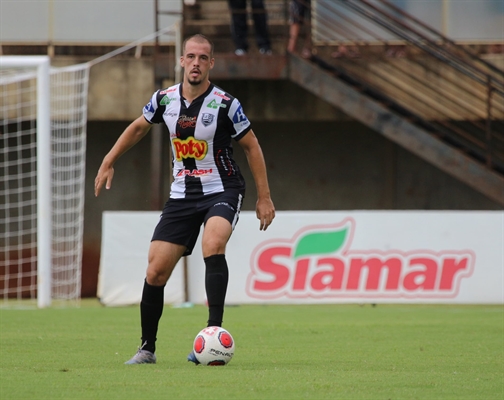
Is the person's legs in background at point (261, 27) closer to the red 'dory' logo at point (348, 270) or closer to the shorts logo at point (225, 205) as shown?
the red 'dory' logo at point (348, 270)

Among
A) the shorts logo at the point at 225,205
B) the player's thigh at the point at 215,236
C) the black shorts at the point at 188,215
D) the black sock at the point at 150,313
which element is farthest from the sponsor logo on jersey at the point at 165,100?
the black sock at the point at 150,313

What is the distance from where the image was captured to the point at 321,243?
1291cm

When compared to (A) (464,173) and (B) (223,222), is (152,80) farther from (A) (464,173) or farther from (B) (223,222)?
(B) (223,222)

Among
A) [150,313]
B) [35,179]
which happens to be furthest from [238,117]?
[35,179]

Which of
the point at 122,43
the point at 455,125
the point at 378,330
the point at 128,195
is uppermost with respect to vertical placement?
the point at 122,43

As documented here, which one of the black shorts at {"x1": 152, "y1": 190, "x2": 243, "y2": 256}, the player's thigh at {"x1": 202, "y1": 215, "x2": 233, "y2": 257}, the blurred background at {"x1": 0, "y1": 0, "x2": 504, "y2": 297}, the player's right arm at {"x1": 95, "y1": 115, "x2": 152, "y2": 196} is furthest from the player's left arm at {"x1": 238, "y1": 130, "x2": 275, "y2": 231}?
the blurred background at {"x1": 0, "y1": 0, "x2": 504, "y2": 297}

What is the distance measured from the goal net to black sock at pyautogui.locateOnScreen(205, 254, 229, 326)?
814cm

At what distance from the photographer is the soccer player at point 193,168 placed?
5.83 meters

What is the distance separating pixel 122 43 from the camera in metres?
15.5

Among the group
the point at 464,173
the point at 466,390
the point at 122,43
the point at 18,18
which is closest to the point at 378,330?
the point at 466,390

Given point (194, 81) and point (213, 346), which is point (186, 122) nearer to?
point (194, 81)

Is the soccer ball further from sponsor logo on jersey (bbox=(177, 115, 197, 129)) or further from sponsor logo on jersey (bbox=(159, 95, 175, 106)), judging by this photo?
sponsor logo on jersey (bbox=(159, 95, 175, 106))

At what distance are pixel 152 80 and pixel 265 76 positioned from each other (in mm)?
2040

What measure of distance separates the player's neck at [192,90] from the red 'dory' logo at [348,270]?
7.13 meters
